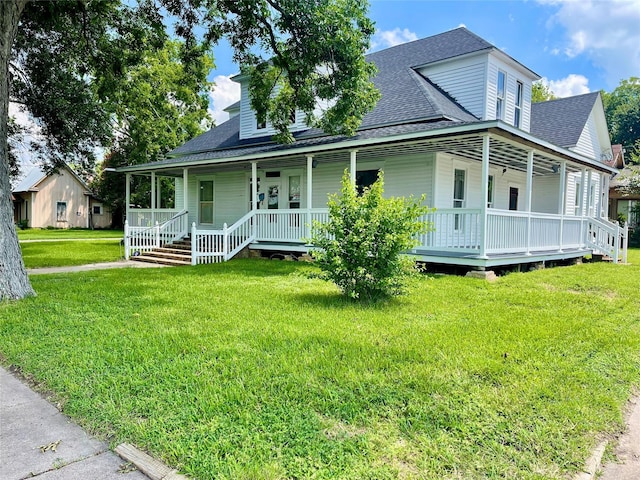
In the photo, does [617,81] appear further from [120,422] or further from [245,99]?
[120,422]

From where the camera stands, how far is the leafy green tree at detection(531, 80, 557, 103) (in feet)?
120

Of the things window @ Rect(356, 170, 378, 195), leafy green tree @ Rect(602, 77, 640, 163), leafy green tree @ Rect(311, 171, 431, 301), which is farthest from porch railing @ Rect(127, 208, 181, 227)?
leafy green tree @ Rect(602, 77, 640, 163)

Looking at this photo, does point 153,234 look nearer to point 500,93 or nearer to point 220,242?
point 220,242

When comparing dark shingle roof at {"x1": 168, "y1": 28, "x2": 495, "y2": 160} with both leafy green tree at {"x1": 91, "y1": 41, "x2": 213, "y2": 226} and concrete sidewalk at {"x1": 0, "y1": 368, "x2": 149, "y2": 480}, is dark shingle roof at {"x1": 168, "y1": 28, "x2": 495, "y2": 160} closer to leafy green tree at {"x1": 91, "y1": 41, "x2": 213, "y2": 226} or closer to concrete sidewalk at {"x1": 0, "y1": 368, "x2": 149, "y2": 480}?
concrete sidewalk at {"x1": 0, "y1": 368, "x2": 149, "y2": 480}

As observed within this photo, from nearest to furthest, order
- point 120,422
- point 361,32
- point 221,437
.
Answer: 1. point 221,437
2. point 120,422
3. point 361,32

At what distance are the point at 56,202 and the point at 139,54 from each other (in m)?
33.9

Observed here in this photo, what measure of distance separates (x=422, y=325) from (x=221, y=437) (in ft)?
10.4

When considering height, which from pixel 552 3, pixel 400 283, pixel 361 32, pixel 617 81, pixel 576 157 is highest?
pixel 617 81

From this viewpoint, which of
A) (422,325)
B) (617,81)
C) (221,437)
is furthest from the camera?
(617,81)

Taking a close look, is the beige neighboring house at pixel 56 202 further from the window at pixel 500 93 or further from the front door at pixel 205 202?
the window at pixel 500 93

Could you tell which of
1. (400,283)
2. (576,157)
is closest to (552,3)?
(576,157)

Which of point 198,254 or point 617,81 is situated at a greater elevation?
point 617,81

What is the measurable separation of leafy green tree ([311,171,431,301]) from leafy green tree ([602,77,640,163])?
142 feet

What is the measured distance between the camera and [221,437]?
104 inches
